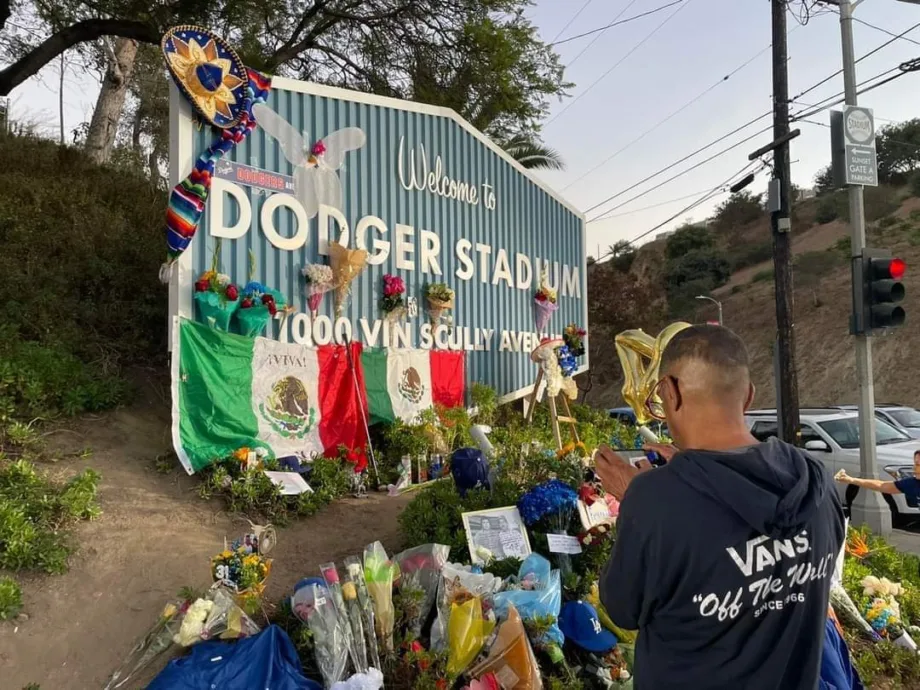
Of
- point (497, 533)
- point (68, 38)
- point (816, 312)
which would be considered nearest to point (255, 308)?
point (497, 533)

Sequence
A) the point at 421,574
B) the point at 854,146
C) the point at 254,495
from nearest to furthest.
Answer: the point at 421,574 → the point at 254,495 → the point at 854,146

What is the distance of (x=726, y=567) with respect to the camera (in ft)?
5.58

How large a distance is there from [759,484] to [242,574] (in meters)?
3.35

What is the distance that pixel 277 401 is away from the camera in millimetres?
7285

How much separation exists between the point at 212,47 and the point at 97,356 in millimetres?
3529

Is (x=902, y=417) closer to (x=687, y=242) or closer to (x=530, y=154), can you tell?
(x=530, y=154)

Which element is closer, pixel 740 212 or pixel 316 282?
pixel 316 282

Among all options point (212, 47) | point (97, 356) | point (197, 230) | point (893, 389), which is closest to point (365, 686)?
point (197, 230)

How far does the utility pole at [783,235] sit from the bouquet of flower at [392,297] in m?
5.80

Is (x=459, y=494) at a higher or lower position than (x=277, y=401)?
lower

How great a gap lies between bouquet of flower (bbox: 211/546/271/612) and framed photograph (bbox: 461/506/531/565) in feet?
4.68

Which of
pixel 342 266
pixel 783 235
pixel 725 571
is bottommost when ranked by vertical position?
pixel 725 571

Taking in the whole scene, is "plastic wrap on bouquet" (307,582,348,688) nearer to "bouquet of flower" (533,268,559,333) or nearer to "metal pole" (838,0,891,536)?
"metal pole" (838,0,891,536)

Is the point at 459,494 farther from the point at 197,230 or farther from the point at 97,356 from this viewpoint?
the point at 97,356
